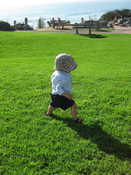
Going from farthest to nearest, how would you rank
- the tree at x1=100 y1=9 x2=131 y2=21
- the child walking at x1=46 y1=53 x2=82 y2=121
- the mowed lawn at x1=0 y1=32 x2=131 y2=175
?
the tree at x1=100 y1=9 x2=131 y2=21
the child walking at x1=46 y1=53 x2=82 y2=121
the mowed lawn at x1=0 y1=32 x2=131 y2=175

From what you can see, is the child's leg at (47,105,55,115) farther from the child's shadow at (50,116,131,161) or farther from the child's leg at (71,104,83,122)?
the child's leg at (71,104,83,122)

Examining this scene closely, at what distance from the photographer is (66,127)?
4.48m

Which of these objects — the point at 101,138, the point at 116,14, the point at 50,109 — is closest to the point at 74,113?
the point at 50,109

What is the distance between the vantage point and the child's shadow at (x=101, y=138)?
3818 mm

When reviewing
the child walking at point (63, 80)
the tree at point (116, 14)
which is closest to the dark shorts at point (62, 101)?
the child walking at point (63, 80)

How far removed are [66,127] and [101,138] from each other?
0.62 m

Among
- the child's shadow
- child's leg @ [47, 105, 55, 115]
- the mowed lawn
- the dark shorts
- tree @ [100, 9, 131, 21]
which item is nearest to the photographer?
the mowed lawn

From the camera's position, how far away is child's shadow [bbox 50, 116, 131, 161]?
3818 millimetres

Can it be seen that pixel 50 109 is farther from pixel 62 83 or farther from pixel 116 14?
pixel 116 14

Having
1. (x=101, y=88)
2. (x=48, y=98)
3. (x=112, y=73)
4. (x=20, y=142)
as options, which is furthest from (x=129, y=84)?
(x=20, y=142)

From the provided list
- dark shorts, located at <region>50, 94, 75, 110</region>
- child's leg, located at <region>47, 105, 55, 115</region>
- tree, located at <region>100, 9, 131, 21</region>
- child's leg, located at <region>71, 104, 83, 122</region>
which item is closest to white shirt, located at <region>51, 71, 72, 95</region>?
dark shorts, located at <region>50, 94, 75, 110</region>

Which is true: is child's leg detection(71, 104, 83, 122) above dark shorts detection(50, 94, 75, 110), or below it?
below

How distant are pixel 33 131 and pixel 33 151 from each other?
0.59 m

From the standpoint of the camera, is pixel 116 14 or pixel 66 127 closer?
pixel 66 127
